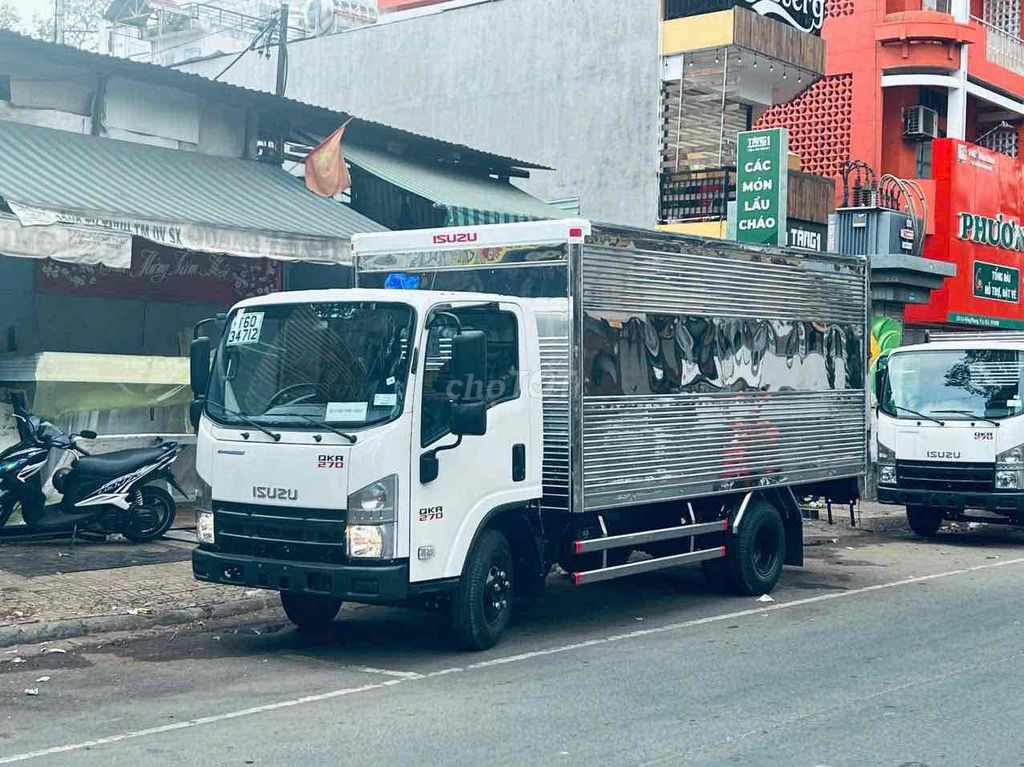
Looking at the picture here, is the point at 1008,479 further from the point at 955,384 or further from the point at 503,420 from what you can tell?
the point at 503,420

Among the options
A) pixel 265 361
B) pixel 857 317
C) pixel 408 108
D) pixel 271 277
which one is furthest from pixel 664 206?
pixel 265 361

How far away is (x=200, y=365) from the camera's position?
8969 mm

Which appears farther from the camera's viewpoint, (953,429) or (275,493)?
(953,429)

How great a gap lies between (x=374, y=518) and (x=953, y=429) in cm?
1012

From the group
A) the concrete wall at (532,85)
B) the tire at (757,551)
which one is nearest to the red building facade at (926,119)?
the concrete wall at (532,85)

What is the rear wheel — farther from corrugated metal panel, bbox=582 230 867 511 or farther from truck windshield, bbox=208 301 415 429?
truck windshield, bbox=208 301 415 429

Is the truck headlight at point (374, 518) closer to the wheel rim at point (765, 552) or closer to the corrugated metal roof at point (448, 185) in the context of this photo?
the wheel rim at point (765, 552)

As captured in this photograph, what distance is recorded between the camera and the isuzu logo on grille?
837cm

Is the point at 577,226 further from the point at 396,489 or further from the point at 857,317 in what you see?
the point at 857,317

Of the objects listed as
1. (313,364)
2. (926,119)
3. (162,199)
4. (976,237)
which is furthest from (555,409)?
(926,119)

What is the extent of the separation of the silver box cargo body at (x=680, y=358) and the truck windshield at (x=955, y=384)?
3.83m

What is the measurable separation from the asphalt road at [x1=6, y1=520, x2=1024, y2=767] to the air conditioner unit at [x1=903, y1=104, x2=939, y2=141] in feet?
62.7

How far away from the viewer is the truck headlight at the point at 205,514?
8.80 metres

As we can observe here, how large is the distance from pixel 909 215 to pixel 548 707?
19561mm
